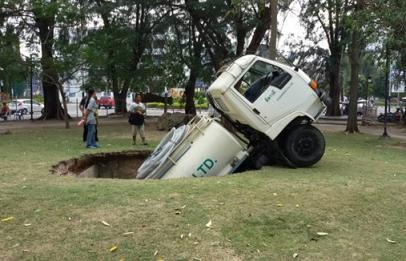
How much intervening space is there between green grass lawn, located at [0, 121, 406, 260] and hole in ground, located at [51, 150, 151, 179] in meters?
3.45

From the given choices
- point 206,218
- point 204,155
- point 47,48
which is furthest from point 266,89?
point 47,48

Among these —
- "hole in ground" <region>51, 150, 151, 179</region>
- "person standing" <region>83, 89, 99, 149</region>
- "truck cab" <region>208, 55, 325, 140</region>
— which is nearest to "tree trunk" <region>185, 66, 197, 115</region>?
"person standing" <region>83, 89, 99, 149</region>

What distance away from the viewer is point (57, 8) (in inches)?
835

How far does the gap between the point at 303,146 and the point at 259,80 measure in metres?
1.65

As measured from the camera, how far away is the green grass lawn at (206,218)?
6059 mm

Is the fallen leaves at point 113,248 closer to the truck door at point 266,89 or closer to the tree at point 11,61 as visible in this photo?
the truck door at point 266,89

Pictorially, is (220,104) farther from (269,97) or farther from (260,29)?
(260,29)

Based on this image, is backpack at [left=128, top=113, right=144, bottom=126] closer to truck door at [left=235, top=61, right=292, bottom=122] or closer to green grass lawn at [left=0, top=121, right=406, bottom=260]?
truck door at [left=235, top=61, right=292, bottom=122]

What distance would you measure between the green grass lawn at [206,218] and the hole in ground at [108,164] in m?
3.45

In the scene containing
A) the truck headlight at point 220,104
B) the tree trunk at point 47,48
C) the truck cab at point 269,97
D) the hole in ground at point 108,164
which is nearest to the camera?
the truck cab at point 269,97

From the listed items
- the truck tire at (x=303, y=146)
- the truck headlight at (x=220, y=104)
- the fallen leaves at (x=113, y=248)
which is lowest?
the fallen leaves at (x=113, y=248)

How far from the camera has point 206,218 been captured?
6.83m

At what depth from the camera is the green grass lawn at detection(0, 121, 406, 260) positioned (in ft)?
19.9

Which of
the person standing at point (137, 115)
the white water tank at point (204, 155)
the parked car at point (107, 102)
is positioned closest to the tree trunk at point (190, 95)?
the person standing at point (137, 115)
